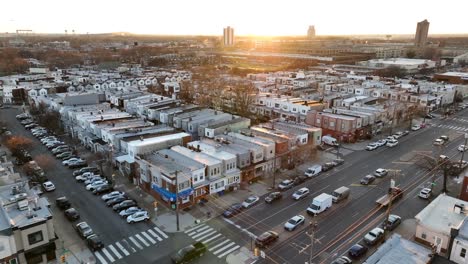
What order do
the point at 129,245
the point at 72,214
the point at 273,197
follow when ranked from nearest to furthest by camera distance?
the point at 129,245 → the point at 72,214 → the point at 273,197

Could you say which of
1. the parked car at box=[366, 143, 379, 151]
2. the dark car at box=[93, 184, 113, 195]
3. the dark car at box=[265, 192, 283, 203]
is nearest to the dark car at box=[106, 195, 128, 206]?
the dark car at box=[93, 184, 113, 195]

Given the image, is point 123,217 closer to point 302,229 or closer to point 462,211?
point 302,229

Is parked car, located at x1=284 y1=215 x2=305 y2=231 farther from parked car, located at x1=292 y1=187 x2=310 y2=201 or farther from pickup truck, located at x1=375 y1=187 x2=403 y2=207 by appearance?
pickup truck, located at x1=375 y1=187 x2=403 y2=207

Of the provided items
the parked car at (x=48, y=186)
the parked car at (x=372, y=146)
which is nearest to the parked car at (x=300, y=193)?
the parked car at (x=372, y=146)

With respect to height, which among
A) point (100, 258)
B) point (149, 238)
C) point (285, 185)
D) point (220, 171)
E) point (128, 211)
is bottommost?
point (100, 258)

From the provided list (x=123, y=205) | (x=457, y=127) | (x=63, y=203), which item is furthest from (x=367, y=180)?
(x=457, y=127)

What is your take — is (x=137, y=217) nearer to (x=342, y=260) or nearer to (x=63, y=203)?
(x=63, y=203)

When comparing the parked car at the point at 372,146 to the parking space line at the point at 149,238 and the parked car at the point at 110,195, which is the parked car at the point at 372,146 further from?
the parked car at the point at 110,195
